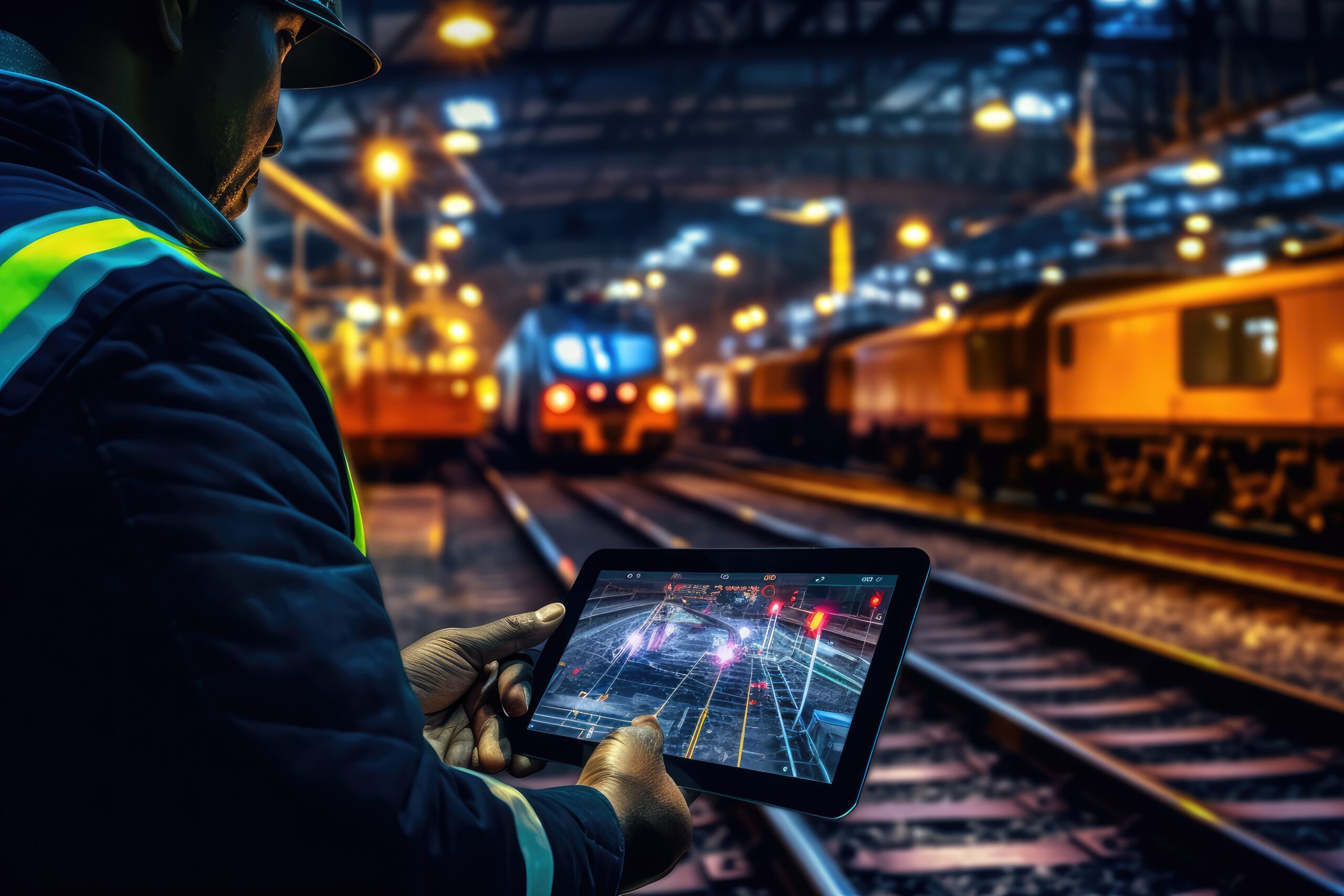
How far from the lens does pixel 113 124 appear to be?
95 cm

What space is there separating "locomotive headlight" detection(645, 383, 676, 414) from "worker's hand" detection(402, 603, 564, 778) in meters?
17.8

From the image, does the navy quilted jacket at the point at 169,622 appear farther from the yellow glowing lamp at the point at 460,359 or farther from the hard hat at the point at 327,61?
the yellow glowing lamp at the point at 460,359

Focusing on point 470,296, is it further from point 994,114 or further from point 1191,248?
point 994,114

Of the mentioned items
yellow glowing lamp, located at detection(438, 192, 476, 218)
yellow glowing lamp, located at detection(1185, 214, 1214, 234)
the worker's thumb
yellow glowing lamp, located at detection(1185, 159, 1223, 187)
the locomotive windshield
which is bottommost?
the worker's thumb

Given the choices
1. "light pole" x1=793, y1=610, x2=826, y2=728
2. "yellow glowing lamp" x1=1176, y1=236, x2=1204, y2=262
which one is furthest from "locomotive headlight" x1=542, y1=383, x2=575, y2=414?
"yellow glowing lamp" x1=1176, y1=236, x2=1204, y2=262

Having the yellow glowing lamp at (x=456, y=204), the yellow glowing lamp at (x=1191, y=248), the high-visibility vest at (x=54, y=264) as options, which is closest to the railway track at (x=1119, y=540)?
the yellow glowing lamp at (x=456, y=204)

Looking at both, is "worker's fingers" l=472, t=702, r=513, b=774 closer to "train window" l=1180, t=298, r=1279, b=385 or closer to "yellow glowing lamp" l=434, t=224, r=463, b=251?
"train window" l=1180, t=298, r=1279, b=385

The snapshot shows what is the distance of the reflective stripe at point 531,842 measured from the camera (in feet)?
3.10

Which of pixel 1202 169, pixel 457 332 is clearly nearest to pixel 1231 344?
pixel 1202 169

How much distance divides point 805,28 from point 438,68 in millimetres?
10215

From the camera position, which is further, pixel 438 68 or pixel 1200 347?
pixel 438 68

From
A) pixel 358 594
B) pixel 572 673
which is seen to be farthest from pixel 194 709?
pixel 572 673

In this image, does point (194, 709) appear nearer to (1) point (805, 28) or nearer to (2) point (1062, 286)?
(2) point (1062, 286)

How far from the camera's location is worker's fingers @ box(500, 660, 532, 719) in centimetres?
144
